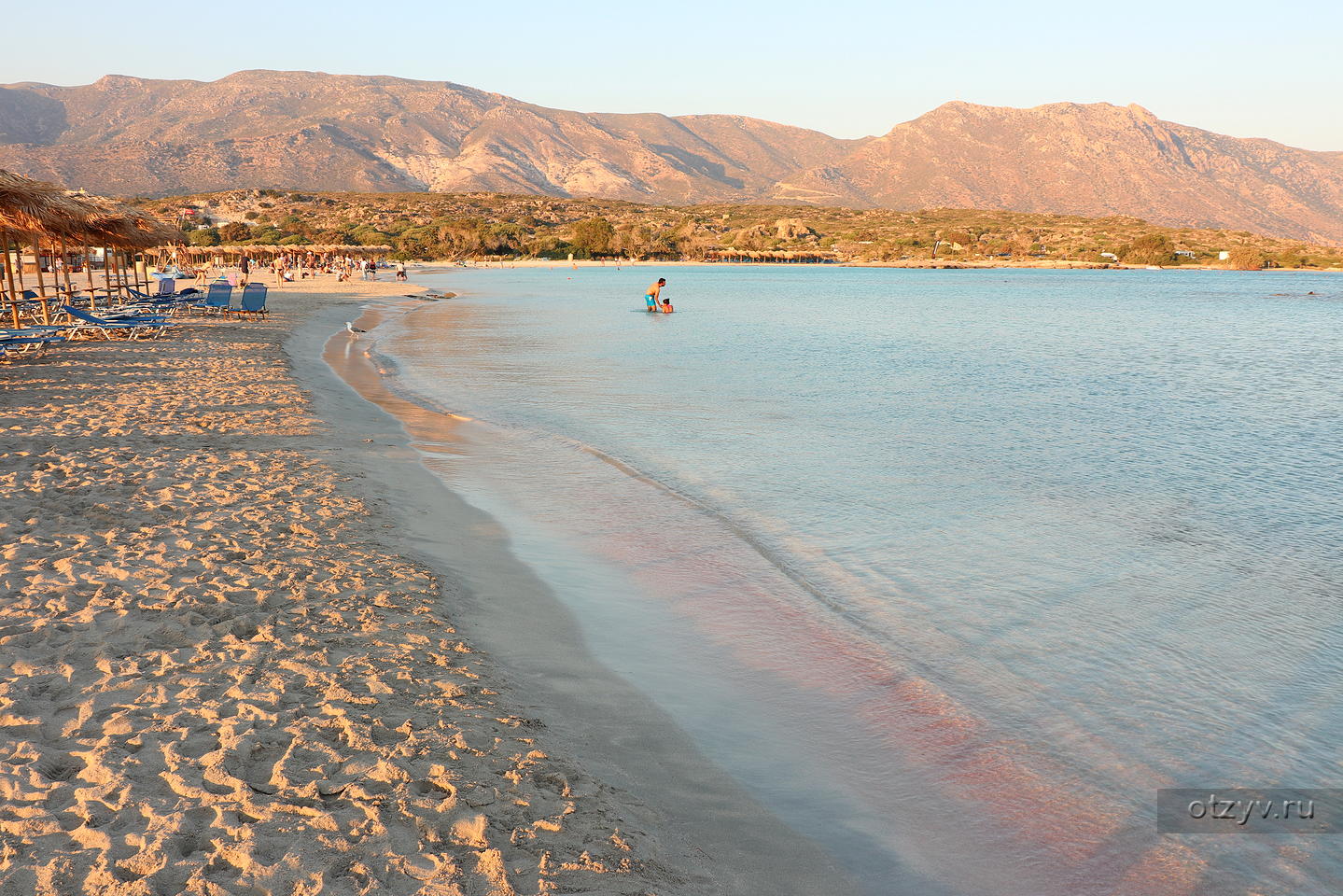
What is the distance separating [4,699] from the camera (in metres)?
3.58

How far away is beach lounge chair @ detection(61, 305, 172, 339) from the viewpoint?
15.9 m

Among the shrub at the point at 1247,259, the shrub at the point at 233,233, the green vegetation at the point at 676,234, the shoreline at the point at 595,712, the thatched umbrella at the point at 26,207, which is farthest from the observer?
the green vegetation at the point at 676,234

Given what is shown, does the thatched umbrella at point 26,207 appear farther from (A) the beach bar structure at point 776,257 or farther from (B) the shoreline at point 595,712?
(A) the beach bar structure at point 776,257

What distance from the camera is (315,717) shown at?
3600mm

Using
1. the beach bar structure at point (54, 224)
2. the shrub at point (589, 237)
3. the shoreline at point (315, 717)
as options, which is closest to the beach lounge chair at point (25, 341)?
the beach bar structure at point (54, 224)

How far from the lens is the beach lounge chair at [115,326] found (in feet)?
52.2

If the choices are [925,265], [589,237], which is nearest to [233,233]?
[589,237]

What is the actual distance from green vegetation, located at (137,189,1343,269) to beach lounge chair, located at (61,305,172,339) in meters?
71.2

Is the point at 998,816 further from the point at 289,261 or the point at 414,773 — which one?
the point at 289,261

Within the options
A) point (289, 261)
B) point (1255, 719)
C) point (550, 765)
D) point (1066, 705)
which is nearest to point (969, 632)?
point (1066, 705)

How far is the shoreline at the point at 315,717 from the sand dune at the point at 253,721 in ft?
0.04

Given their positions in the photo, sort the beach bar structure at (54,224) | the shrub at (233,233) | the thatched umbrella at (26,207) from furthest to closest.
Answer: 1. the shrub at (233,233)
2. the beach bar structure at (54,224)
3. the thatched umbrella at (26,207)

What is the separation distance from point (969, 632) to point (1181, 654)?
1.22m

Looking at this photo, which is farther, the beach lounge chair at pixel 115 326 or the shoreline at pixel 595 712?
the beach lounge chair at pixel 115 326
